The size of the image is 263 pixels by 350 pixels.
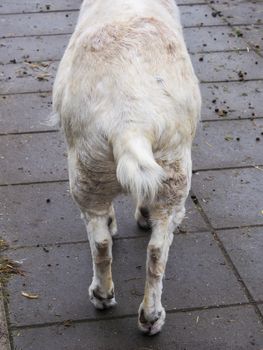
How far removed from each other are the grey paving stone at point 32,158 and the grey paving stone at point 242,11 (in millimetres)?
3468

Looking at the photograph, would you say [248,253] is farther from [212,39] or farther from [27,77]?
[212,39]

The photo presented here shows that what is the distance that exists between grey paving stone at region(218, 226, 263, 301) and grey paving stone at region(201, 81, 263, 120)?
175 cm

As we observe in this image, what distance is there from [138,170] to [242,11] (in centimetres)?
621

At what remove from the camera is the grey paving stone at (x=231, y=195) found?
498 cm

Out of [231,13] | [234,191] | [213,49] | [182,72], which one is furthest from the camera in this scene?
[231,13]

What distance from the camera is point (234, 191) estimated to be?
530cm

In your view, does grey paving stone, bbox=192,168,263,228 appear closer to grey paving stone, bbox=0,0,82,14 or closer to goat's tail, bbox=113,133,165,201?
goat's tail, bbox=113,133,165,201

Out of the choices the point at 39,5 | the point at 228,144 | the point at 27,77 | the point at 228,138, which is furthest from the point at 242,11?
the point at 228,144

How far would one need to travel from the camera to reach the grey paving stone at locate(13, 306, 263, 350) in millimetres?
3887

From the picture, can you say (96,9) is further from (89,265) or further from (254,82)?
(254,82)

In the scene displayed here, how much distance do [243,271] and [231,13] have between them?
500 cm

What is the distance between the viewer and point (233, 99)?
21.9ft

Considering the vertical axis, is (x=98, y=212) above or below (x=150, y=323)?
above

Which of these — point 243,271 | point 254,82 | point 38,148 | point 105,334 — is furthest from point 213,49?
point 105,334
